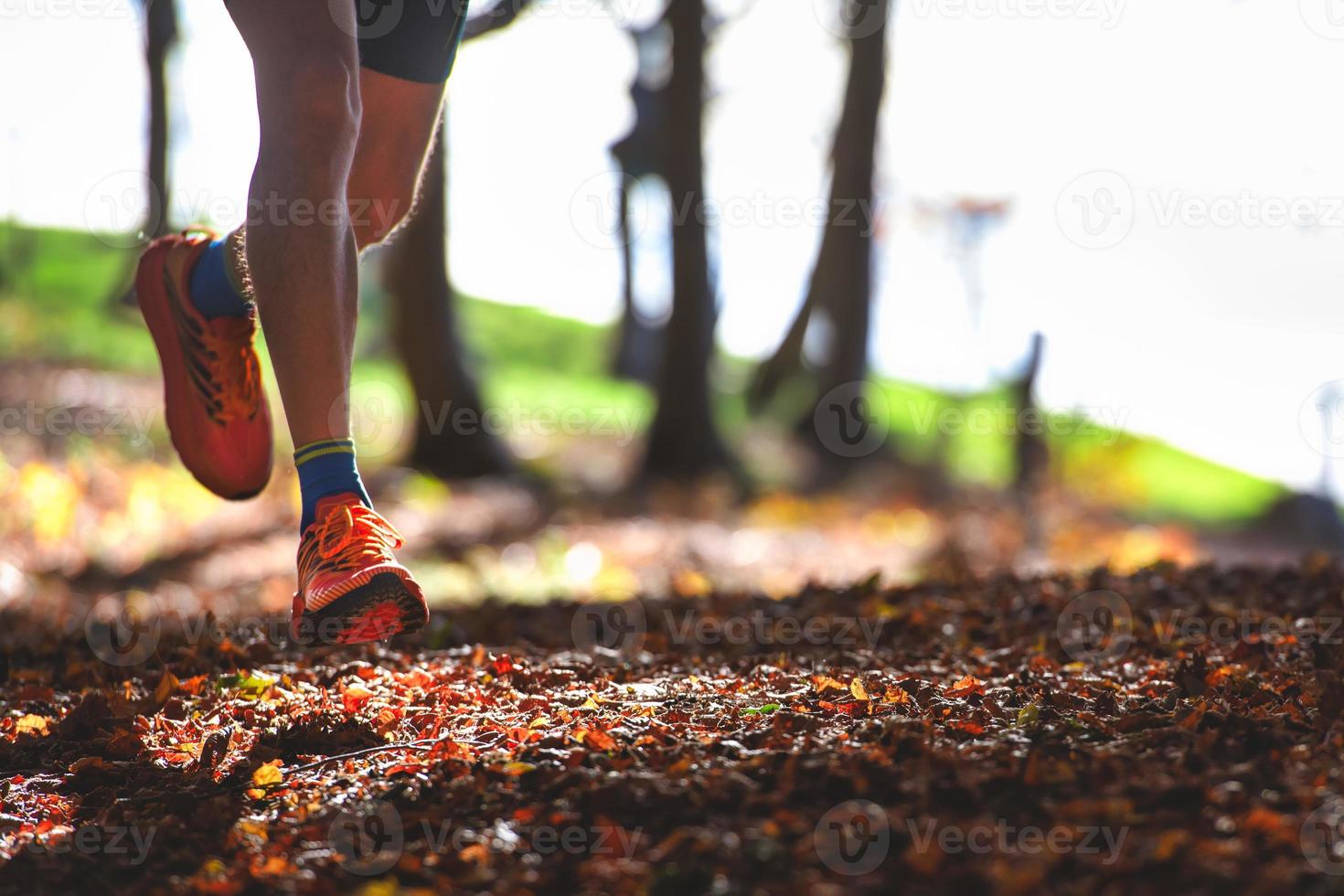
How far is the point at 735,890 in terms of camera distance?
132 cm

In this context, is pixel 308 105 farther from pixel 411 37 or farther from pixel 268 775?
pixel 268 775

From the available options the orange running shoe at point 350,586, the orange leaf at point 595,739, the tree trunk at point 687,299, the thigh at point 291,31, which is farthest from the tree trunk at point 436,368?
the orange leaf at point 595,739

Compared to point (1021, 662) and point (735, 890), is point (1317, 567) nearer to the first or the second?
point (1021, 662)

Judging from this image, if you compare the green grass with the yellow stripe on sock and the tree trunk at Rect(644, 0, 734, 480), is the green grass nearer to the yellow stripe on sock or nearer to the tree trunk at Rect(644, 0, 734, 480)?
the tree trunk at Rect(644, 0, 734, 480)

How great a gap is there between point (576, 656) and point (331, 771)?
2.85ft

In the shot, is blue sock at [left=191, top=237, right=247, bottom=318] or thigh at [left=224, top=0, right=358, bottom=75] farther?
blue sock at [left=191, top=237, right=247, bottom=318]

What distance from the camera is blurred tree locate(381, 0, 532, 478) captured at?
1070 cm

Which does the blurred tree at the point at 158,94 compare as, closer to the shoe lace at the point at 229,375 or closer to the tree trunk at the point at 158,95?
the tree trunk at the point at 158,95

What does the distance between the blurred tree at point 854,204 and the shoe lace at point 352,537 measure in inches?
423

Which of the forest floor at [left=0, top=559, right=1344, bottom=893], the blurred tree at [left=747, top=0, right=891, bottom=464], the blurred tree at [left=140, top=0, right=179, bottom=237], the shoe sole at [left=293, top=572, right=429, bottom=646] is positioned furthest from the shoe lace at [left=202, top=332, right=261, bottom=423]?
the blurred tree at [left=747, top=0, right=891, bottom=464]

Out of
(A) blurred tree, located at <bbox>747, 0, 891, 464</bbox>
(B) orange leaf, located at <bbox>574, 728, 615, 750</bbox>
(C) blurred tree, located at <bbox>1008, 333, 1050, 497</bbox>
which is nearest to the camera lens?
(B) orange leaf, located at <bbox>574, 728, 615, 750</bbox>

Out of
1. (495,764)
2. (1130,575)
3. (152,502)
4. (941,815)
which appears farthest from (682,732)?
(152,502)

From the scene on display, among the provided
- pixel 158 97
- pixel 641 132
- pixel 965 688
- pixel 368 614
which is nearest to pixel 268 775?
pixel 368 614

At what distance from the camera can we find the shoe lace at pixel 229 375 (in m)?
2.85
